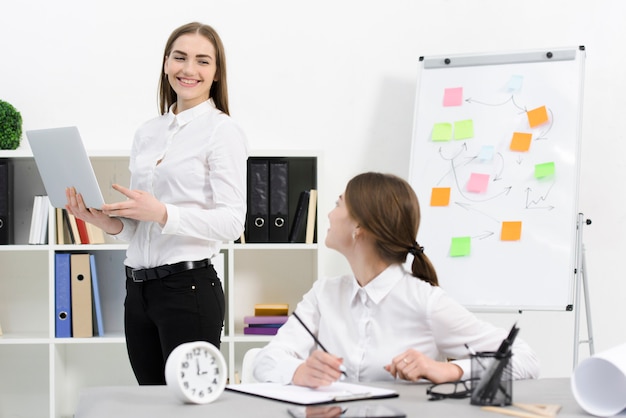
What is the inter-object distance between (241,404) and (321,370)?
6.2 inches

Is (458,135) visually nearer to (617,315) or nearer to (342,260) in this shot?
(342,260)

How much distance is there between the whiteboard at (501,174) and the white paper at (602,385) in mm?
1839

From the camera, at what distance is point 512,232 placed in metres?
3.25

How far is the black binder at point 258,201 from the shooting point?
3.40 metres

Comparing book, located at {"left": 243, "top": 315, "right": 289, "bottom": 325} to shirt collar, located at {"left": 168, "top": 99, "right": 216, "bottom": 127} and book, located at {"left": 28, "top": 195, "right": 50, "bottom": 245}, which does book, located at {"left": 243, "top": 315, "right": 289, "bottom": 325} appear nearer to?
book, located at {"left": 28, "top": 195, "right": 50, "bottom": 245}

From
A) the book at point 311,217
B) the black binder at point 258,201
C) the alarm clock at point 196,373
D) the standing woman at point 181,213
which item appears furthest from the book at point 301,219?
the alarm clock at point 196,373

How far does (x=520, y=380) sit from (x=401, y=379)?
0.23m

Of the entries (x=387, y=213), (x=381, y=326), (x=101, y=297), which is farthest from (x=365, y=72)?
(x=381, y=326)

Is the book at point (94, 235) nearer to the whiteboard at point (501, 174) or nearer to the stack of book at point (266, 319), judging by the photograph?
the stack of book at point (266, 319)

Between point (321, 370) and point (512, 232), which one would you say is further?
point (512, 232)

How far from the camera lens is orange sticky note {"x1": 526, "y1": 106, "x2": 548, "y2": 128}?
331cm

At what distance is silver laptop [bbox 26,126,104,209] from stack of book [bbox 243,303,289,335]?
4.74 feet

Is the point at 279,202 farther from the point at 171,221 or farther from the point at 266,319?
the point at 171,221

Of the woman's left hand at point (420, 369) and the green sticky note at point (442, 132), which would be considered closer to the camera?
the woman's left hand at point (420, 369)
